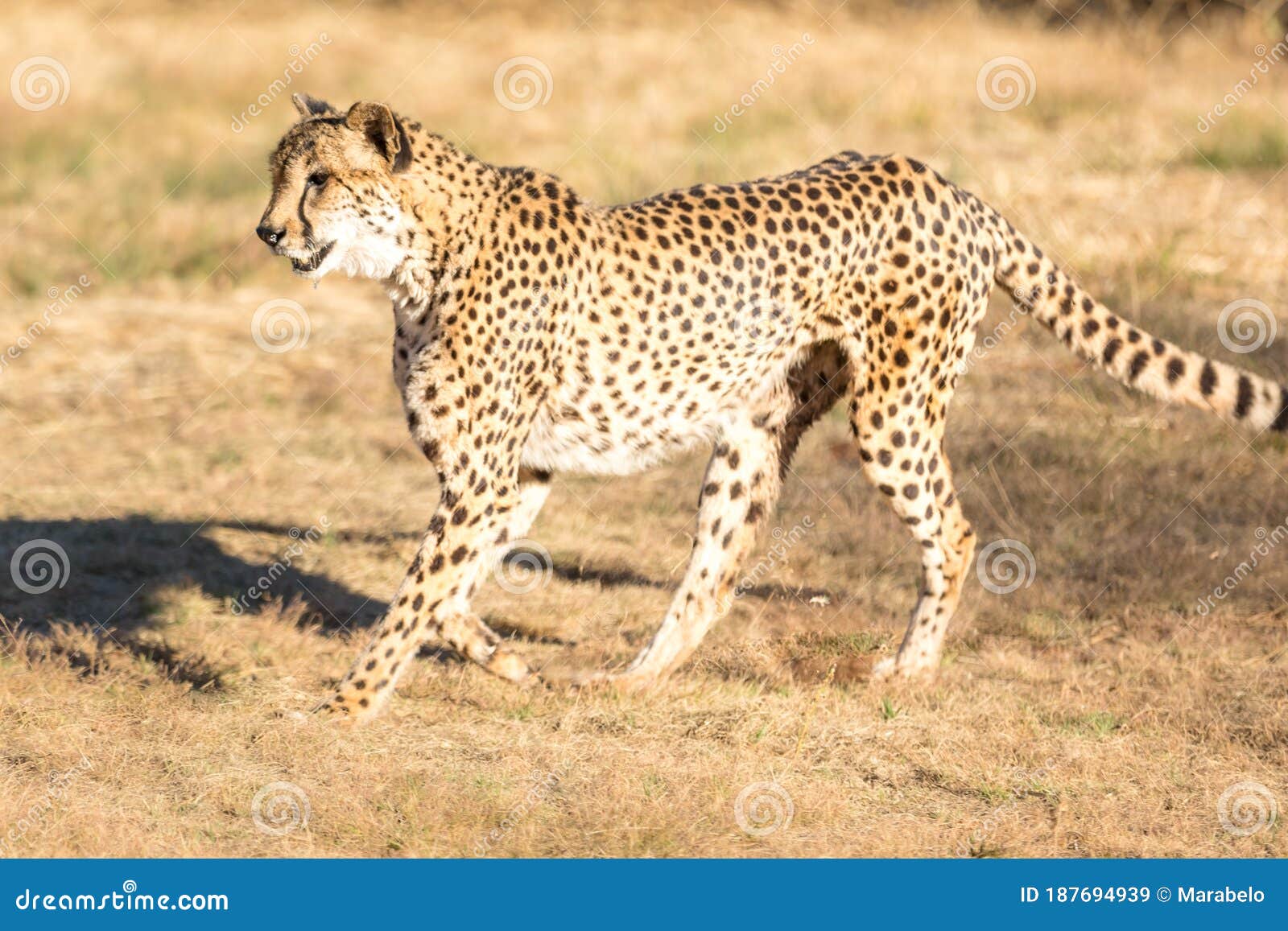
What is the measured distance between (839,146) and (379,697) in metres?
8.42

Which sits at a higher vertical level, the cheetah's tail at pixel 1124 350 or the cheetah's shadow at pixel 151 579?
the cheetah's tail at pixel 1124 350

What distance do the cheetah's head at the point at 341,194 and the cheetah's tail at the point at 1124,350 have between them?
2.18 metres

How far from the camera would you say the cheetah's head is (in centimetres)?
505

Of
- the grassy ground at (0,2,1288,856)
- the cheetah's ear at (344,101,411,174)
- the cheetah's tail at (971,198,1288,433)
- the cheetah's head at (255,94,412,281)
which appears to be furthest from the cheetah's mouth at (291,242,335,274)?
the cheetah's tail at (971,198,1288,433)

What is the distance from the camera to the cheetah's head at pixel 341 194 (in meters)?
5.05

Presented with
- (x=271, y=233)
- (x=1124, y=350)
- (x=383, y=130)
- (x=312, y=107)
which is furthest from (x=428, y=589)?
(x=1124, y=350)

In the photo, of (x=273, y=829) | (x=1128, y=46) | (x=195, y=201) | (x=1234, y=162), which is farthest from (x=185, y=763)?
(x=1128, y=46)

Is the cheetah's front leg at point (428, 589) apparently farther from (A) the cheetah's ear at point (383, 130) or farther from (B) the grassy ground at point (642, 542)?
(A) the cheetah's ear at point (383, 130)

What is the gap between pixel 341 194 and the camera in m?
5.08

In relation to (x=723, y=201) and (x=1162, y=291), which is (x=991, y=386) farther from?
(x=723, y=201)

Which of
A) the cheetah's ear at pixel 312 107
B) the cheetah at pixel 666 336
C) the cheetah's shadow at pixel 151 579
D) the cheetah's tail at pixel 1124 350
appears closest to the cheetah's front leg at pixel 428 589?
the cheetah at pixel 666 336

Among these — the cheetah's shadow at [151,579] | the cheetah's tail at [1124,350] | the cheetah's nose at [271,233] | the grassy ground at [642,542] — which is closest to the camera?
the grassy ground at [642,542]

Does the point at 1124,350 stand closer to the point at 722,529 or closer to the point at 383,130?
the point at 722,529

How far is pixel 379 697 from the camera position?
5.23 meters
